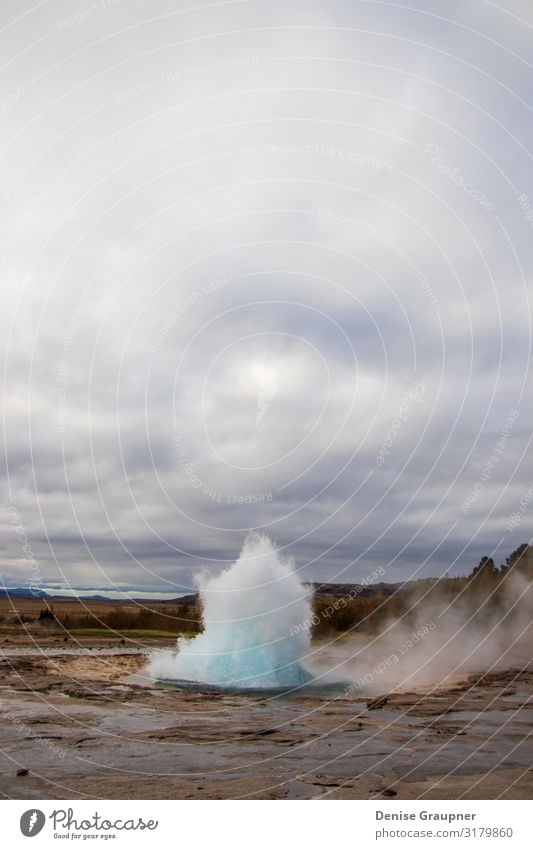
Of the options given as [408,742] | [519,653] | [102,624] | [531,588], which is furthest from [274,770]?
[102,624]

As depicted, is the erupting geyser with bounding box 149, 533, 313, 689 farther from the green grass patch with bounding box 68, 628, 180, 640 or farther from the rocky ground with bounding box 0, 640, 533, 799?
the green grass patch with bounding box 68, 628, 180, 640

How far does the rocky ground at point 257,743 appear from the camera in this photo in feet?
54.2

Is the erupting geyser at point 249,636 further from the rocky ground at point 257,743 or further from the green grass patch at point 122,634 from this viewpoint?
the green grass patch at point 122,634

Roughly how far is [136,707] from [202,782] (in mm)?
10974
